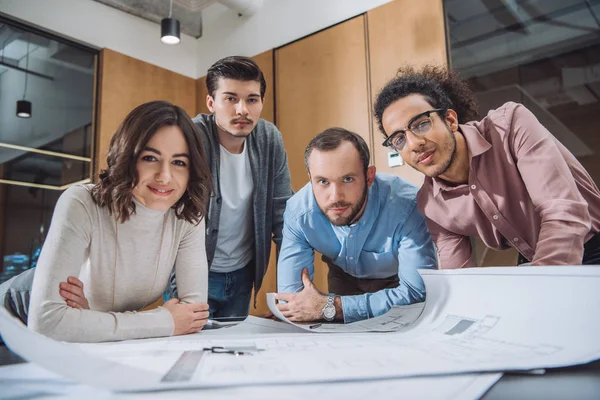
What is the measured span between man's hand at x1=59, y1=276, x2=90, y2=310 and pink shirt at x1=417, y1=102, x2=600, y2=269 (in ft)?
3.09

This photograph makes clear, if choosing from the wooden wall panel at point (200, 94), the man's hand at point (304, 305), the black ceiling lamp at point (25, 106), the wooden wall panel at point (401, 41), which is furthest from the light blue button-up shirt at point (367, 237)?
the wooden wall panel at point (200, 94)

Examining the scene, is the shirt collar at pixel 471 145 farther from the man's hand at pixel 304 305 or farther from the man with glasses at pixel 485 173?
the man's hand at pixel 304 305

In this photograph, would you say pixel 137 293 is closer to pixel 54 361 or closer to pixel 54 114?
pixel 54 361

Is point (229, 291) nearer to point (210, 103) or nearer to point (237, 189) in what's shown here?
point (237, 189)

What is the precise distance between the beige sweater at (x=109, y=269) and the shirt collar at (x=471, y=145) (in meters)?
0.70

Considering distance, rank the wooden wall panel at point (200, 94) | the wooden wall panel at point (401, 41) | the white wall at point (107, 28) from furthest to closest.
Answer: the wooden wall panel at point (200, 94), the white wall at point (107, 28), the wooden wall panel at point (401, 41)

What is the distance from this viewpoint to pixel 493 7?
329 centimetres

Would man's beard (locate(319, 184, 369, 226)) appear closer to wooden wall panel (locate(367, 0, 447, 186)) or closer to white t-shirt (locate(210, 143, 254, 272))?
white t-shirt (locate(210, 143, 254, 272))

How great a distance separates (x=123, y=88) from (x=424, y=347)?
13.8 feet

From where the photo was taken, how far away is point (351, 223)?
147 centimetres

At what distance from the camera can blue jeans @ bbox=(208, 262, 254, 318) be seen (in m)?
1.78

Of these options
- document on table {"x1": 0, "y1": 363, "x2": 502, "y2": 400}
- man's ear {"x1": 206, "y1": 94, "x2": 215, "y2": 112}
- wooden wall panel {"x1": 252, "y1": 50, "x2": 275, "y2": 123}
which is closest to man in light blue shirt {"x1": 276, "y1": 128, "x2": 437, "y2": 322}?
man's ear {"x1": 206, "y1": 94, "x2": 215, "y2": 112}

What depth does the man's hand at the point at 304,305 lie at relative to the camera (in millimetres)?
1149

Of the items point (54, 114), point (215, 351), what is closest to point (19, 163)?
point (54, 114)
